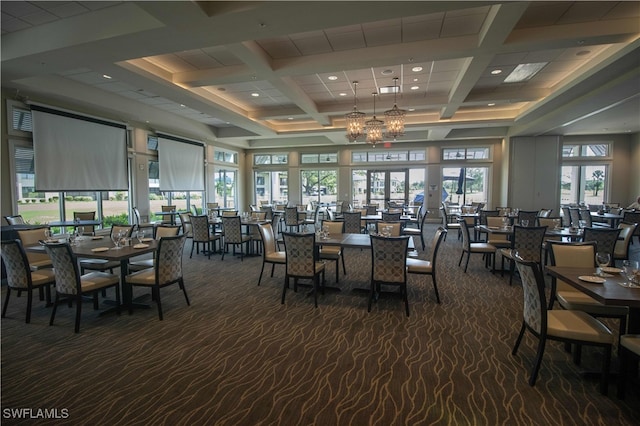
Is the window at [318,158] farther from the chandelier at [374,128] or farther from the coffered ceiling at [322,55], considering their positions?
the chandelier at [374,128]

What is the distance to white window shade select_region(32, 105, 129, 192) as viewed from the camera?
6438 millimetres

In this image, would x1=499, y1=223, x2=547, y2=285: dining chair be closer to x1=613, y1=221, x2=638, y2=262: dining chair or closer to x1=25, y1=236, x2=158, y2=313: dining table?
x1=613, y1=221, x2=638, y2=262: dining chair

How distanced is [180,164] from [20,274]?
7121 millimetres

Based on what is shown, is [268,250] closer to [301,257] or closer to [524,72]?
[301,257]

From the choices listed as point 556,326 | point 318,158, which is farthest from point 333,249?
point 318,158

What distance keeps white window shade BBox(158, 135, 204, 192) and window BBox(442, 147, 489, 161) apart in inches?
371

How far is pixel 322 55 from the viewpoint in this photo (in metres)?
5.04

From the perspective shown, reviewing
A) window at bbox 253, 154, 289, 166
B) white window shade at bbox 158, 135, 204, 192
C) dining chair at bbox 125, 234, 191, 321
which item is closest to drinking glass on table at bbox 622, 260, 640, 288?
dining chair at bbox 125, 234, 191, 321

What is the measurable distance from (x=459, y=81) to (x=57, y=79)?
7.75 metres

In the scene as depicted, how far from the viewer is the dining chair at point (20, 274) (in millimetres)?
3502

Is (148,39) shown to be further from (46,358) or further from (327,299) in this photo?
(327,299)

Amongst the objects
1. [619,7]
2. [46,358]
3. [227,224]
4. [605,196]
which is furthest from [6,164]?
[605,196]

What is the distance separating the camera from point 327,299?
14.4 feet

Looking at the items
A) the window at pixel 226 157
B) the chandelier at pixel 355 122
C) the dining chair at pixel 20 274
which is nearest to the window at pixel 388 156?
the window at pixel 226 157
